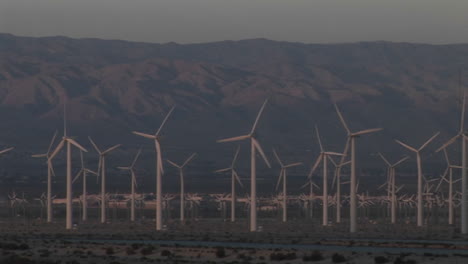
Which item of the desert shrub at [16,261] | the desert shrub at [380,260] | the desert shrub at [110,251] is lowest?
the desert shrub at [16,261]

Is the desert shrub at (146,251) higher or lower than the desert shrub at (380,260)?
higher

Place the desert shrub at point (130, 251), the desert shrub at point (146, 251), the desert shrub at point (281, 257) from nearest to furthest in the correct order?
the desert shrub at point (281, 257)
the desert shrub at point (146, 251)
the desert shrub at point (130, 251)

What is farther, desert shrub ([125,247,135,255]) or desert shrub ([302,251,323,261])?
desert shrub ([125,247,135,255])

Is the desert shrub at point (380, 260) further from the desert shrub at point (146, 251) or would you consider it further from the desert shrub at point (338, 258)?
the desert shrub at point (146, 251)

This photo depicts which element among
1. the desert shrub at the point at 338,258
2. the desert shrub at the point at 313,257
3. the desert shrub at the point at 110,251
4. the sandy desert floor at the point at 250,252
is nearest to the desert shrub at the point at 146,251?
the sandy desert floor at the point at 250,252

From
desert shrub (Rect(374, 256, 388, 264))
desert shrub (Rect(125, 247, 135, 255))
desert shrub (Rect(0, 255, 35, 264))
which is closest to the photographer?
desert shrub (Rect(374, 256, 388, 264))

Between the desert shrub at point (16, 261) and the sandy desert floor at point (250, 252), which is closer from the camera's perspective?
the desert shrub at point (16, 261)

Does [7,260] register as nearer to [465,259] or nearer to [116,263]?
[116,263]

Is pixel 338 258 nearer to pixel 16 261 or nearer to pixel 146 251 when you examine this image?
pixel 146 251

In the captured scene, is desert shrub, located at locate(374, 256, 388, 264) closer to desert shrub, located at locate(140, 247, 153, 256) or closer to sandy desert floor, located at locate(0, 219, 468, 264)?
sandy desert floor, located at locate(0, 219, 468, 264)

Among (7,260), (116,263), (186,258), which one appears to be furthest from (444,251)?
(7,260)

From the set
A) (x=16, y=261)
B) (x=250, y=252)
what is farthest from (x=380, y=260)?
(x=16, y=261)

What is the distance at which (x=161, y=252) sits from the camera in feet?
250

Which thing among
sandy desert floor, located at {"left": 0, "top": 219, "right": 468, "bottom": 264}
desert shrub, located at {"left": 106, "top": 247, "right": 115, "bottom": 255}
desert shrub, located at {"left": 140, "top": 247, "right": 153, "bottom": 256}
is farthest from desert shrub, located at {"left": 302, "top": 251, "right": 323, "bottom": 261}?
desert shrub, located at {"left": 106, "top": 247, "right": 115, "bottom": 255}
